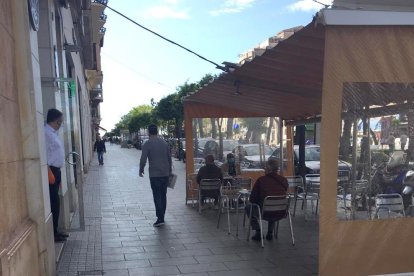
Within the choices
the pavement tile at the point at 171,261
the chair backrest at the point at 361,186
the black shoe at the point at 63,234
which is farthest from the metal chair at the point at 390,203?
the black shoe at the point at 63,234

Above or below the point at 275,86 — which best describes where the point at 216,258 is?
below

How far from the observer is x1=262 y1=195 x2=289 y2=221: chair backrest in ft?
18.9

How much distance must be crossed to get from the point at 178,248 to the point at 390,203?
9.41 ft

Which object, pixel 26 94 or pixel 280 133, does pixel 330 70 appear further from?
pixel 280 133

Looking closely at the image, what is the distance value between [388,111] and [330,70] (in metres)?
1.06

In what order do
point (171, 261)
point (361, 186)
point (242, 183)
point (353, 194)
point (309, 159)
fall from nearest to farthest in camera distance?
point (353, 194)
point (361, 186)
point (171, 261)
point (242, 183)
point (309, 159)

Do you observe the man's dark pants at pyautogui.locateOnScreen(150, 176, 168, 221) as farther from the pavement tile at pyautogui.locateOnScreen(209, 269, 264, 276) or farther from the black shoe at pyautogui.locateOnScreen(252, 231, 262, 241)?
the pavement tile at pyautogui.locateOnScreen(209, 269, 264, 276)

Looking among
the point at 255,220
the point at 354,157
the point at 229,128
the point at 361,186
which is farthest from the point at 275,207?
the point at 229,128

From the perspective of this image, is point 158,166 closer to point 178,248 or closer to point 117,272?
point 178,248

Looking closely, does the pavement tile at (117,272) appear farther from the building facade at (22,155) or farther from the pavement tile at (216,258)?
the pavement tile at (216,258)

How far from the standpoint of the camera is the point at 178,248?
5.87m

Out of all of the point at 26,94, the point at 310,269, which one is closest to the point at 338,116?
the point at 310,269

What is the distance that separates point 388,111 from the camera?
443 centimetres

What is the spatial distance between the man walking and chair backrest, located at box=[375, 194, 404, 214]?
3.78 metres
